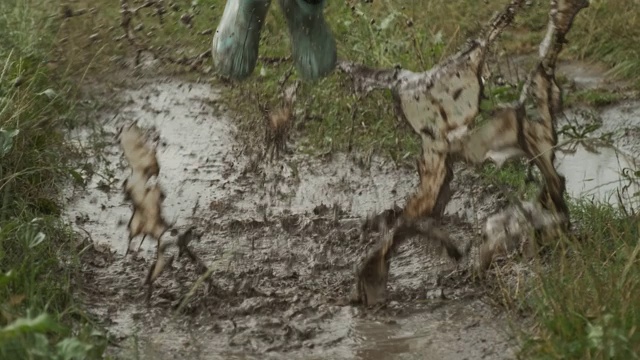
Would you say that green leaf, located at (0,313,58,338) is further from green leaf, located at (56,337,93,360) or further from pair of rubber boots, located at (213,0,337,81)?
pair of rubber boots, located at (213,0,337,81)

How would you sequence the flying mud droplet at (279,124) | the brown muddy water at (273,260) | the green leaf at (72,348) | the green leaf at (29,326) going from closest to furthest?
1. the green leaf at (29,326)
2. the green leaf at (72,348)
3. the brown muddy water at (273,260)
4. the flying mud droplet at (279,124)

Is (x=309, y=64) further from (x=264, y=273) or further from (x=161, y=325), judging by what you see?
(x=161, y=325)

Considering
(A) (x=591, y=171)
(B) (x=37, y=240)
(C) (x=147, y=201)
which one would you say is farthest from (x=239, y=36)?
(A) (x=591, y=171)

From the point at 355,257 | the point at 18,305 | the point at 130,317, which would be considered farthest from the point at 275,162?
the point at 18,305

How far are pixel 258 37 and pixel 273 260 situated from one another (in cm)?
88

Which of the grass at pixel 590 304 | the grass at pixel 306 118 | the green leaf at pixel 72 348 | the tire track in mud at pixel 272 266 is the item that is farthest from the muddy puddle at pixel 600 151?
the green leaf at pixel 72 348

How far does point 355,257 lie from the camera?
14.5 ft

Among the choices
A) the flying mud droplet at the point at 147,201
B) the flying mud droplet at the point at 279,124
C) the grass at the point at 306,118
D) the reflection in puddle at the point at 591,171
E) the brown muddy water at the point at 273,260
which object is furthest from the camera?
the flying mud droplet at the point at 279,124

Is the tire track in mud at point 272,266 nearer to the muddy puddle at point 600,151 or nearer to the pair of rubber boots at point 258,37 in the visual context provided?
the muddy puddle at point 600,151

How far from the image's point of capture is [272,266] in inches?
172

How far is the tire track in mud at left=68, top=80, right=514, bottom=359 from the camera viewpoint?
3.66 metres

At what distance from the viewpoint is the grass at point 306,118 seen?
3158 mm

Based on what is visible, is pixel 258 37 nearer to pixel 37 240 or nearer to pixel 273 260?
pixel 273 260

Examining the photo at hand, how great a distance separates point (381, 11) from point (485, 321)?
3.93m
